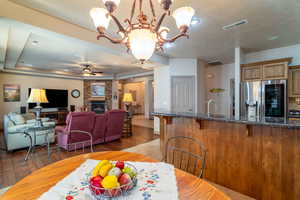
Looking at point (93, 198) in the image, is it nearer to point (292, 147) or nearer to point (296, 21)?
point (292, 147)

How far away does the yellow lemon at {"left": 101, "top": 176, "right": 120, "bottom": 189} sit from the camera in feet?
2.62

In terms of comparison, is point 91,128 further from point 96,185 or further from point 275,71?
point 275,71

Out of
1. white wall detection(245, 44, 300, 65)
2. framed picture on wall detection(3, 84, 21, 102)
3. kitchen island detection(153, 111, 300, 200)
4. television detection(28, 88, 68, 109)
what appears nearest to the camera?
kitchen island detection(153, 111, 300, 200)

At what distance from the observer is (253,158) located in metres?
1.92

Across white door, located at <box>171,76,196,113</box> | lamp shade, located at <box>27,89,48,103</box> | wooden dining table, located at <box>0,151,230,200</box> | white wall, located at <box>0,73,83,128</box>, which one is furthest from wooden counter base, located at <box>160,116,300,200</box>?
white wall, located at <box>0,73,83,128</box>

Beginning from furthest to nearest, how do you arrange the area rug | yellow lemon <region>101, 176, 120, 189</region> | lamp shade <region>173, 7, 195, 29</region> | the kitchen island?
the area rug < the kitchen island < lamp shade <region>173, 7, 195, 29</region> < yellow lemon <region>101, 176, 120, 189</region>

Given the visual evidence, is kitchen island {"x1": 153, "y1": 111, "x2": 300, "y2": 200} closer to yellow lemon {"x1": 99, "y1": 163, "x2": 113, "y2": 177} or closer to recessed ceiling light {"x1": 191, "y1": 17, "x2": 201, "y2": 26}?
yellow lemon {"x1": 99, "y1": 163, "x2": 113, "y2": 177}

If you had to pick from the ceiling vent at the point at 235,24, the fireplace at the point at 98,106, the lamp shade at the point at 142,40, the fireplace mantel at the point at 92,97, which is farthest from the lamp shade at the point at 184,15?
the fireplace at the point at 98,106

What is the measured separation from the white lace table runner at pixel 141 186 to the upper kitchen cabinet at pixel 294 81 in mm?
4127

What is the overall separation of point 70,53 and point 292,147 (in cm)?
541

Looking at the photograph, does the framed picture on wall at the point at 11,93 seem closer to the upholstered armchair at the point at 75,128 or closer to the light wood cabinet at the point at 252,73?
the upholstered armchair at the point at 75,128

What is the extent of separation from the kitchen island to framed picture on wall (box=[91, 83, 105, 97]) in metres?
7.32

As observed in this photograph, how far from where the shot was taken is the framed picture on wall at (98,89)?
28.7 feet

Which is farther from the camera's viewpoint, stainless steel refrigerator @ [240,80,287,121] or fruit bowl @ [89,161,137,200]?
stainless steel refrigerator @ [240,80,287,121]
